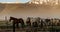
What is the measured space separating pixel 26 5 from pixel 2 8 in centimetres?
39

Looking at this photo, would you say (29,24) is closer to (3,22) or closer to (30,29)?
(30,29)

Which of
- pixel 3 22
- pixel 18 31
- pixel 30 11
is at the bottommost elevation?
pixel 18 31

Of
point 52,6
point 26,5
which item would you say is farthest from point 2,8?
point 52,6

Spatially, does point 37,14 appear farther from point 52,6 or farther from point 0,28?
point 0,28

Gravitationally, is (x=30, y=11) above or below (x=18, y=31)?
above

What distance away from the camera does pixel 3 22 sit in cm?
230

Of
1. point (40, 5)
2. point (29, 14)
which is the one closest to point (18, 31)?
point (29, 14)

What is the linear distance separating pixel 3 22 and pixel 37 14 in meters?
0.56

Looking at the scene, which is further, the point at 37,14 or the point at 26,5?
the point at 37,14

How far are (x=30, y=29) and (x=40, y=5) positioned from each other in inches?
15.9

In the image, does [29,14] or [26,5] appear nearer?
[26,5]

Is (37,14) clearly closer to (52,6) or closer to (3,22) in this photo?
(52,6)

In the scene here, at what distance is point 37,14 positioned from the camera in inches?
93.9

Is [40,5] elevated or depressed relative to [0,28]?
elevated
